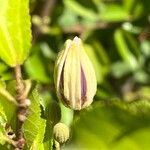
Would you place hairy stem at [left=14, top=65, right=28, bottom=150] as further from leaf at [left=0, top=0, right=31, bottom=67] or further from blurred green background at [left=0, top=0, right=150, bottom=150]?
blurred green background at [left=0, top=0, right=150, bottom=150]

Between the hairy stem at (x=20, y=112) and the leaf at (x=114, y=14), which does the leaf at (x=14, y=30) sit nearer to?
the hairy stem at (x=20, y=112)

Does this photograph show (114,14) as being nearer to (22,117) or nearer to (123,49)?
(123,49)

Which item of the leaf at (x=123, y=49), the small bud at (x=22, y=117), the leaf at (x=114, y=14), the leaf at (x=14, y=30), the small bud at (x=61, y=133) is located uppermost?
the leaf at (x=14, y=30)

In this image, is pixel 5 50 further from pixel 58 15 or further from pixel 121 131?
pixel 58 15

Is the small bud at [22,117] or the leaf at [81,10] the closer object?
the small bud at [22,117]

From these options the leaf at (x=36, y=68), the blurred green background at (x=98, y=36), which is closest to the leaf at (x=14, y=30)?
the blurred green background at (x=98, y=36)

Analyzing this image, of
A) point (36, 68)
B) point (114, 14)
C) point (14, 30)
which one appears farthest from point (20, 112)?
point (114, 14)
